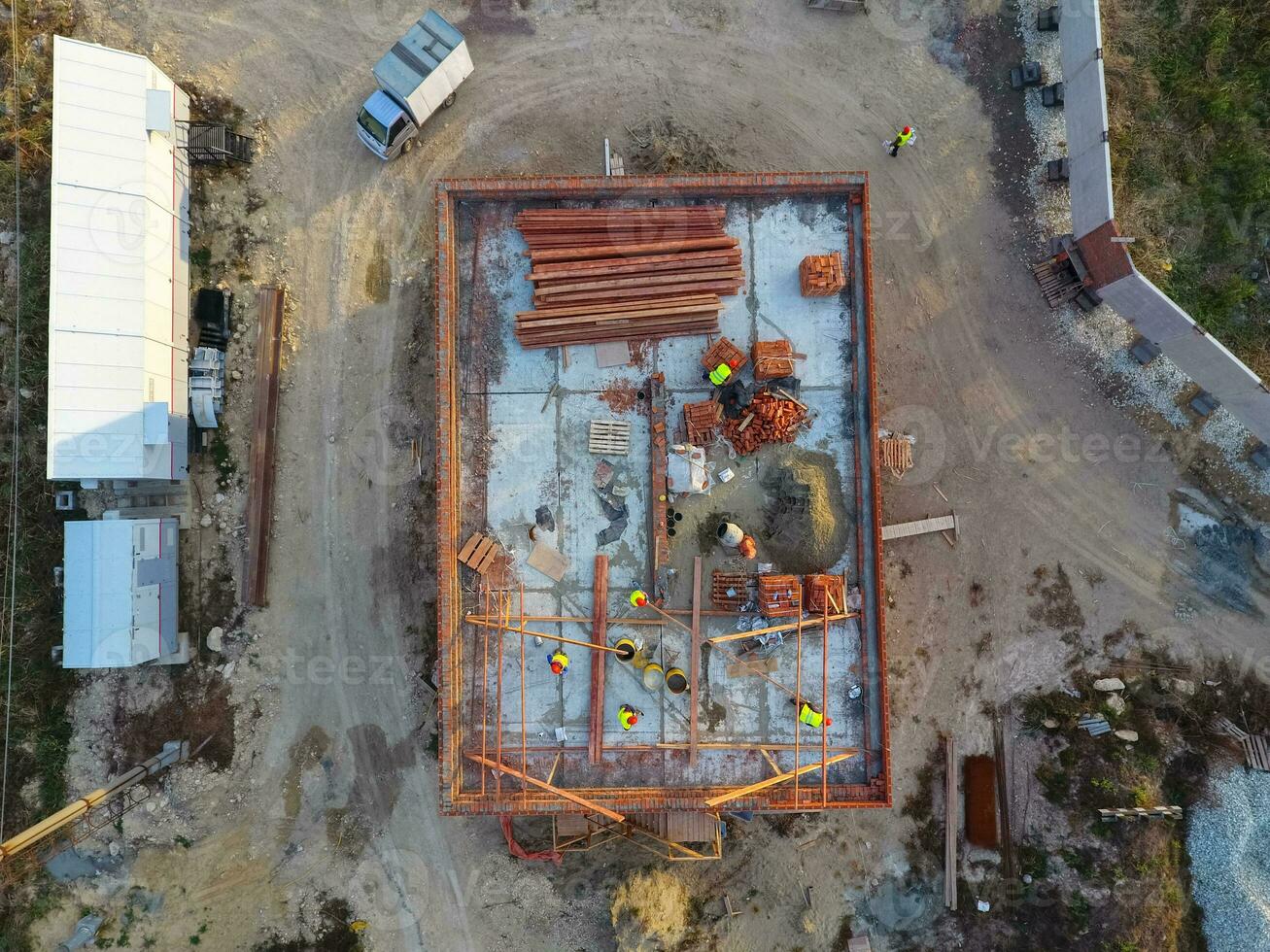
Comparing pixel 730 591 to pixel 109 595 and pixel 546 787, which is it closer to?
pixel 546 787

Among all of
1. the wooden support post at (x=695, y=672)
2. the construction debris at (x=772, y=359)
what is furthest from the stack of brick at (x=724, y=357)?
the wooden support post at (x=695, y=672)

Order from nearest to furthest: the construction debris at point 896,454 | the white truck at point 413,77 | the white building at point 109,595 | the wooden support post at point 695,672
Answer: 1. the wooden support post at point 695,672
2. the white building at point 109,595
3. the white truck at point 413,77
4. the construction debris at point 896,454

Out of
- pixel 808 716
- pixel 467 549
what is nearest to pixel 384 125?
pixel 467 549

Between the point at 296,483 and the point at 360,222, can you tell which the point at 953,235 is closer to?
the point at 360,222

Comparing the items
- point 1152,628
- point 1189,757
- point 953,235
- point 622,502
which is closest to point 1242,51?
point 953,235

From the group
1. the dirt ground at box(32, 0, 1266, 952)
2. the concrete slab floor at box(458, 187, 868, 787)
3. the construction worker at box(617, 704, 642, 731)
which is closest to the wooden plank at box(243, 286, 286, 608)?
the dirt ground at box(32, 0, 1266, 952)

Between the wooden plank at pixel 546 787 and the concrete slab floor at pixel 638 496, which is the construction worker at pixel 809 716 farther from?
the wooden plank at pixel 546 787
